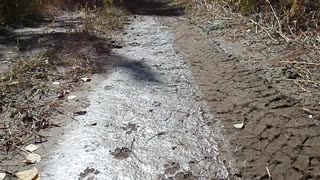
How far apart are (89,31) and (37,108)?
267 cm

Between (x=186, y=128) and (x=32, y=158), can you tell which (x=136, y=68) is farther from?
(x=32, y=158)

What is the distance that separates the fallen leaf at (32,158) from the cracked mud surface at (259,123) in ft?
3.95

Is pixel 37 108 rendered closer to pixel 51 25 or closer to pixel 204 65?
pixel 204 65

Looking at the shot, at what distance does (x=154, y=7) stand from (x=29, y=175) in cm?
648

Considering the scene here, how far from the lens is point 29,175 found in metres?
1.92

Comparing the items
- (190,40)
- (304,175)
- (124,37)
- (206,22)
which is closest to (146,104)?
(304,175)

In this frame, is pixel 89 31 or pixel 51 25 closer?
pixel 89 31

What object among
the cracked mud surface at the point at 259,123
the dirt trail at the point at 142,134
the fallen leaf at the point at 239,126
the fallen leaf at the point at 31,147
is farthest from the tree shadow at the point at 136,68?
the fallen leaf at the point at 31,147

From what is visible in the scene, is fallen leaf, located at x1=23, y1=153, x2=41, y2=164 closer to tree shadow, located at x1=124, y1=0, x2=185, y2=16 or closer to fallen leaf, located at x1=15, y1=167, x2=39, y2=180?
fallen leaf, located at x1=15, y1=167, x2=39, y2=180

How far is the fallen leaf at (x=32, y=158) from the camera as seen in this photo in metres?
2.07

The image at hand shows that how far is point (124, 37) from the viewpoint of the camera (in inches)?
199

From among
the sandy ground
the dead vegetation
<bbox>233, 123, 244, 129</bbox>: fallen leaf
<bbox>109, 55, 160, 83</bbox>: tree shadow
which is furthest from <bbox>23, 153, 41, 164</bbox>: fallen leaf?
the dead vegetation

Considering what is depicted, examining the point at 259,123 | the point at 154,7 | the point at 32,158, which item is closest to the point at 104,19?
the point at 154,7

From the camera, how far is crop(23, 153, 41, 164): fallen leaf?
2.07 meters
